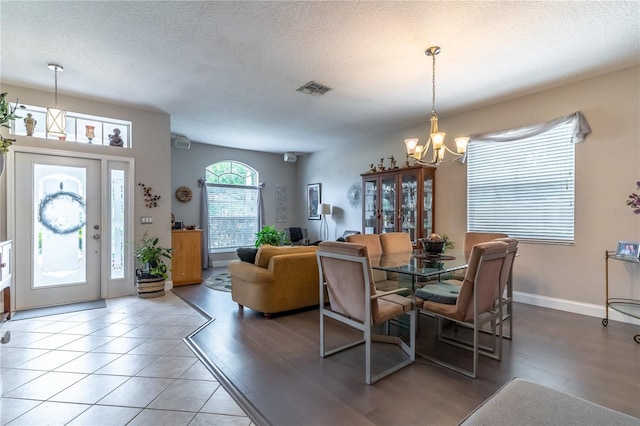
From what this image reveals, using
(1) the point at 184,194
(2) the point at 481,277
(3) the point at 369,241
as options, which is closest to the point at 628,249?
(2) the point at 481,277

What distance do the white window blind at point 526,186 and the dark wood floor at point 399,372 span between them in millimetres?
1215

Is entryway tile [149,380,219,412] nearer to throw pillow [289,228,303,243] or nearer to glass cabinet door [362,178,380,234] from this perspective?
glass cabinet door [362,178,380,234]

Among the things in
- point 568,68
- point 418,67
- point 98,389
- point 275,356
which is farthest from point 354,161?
point 98,389

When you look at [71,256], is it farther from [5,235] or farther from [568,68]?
[568,68]

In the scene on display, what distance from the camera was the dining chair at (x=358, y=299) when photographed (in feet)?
7.04

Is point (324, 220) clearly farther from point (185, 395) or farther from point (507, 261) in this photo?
point (185, 395)

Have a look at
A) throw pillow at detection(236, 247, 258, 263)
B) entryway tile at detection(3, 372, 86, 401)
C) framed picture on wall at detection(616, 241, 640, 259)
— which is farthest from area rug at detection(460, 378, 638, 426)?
throw pillow at detection(236, 247, 258, 263)

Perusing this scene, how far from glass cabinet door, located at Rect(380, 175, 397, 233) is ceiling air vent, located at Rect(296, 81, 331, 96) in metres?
2.06

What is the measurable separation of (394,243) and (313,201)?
4.06 meters

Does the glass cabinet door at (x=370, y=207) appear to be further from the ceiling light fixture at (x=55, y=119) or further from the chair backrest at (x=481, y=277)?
the ceiling light fixture at (x=55, y=119)

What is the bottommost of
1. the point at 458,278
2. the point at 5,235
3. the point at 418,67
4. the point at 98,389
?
the point at 98,389

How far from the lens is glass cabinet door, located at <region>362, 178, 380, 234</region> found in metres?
5.59

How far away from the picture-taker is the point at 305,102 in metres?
4.30

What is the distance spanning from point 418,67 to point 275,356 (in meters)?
3.19
